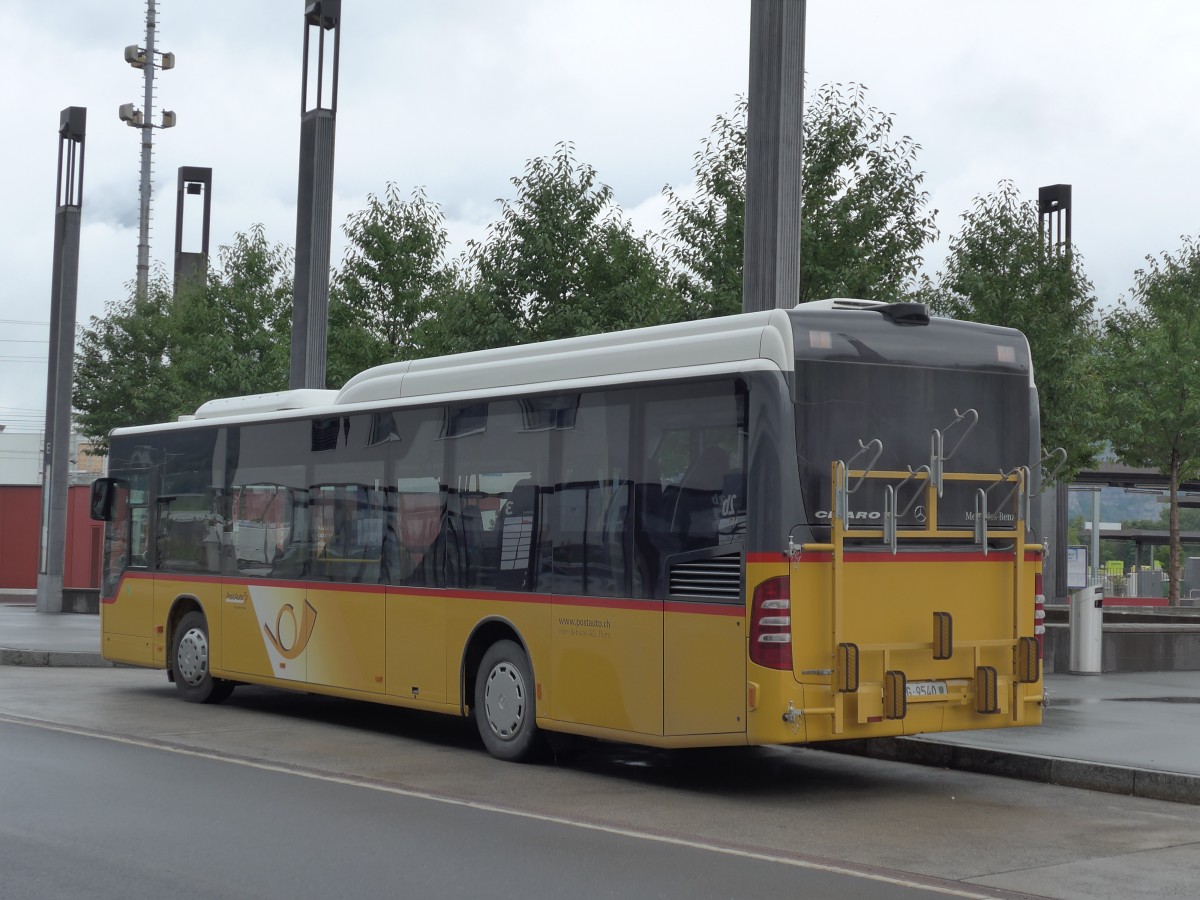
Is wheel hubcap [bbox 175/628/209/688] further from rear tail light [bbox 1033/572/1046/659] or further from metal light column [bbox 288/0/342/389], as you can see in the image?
rear tail light [bbox 1033/572/1046/659]

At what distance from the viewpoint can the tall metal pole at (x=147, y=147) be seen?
65.9 m

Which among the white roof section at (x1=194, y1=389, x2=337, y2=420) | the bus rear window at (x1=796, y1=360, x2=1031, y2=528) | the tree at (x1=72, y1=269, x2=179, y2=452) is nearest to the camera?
the bus rear window at (x1=796, y1=360, x2=1031, y2=528)

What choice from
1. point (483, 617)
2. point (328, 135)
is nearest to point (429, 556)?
point (483, 617)

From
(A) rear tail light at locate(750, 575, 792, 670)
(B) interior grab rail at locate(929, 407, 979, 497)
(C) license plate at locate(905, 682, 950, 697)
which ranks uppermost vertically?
(B) interior grab rail at locate(929, 407, 979, 497)

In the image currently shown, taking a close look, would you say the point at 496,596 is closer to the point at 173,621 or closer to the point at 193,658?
the point at 193,658

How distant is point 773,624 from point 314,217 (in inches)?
495

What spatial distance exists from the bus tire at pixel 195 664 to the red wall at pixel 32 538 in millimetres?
24699

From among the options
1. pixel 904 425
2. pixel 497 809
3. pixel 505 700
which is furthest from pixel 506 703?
pixel 904 425

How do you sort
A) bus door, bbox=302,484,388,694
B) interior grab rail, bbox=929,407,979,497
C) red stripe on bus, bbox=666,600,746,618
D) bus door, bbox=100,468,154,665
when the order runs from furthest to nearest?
1. bus door, bbox=100,468,154,665
2. bus door, bbox=302,484,388,694
3. interior grab rail, bbox=929,407,979,497
4. red stripe on bus, bbox=666,600,746,618

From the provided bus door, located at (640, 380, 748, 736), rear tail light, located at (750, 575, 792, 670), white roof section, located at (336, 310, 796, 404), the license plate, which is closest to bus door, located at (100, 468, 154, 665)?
white roof section, located at (336, 310, 796, 404)

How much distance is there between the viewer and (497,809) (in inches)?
389

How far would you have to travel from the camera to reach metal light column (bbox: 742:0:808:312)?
44.2ft

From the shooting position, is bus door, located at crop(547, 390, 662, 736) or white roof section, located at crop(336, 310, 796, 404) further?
bus door, located at crop(547, 390, 662, 736)

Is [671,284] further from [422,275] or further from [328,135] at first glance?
[422,275]
